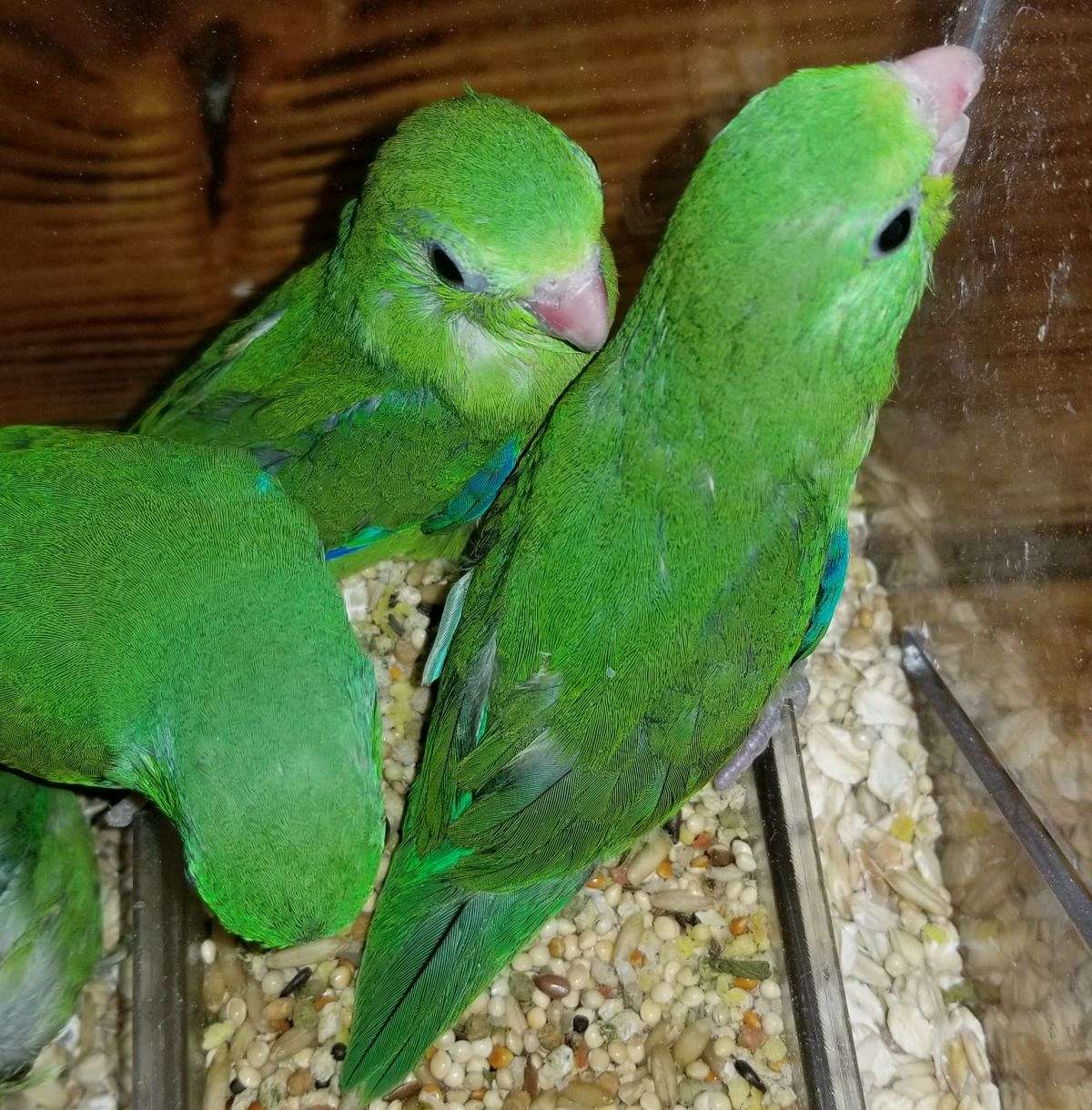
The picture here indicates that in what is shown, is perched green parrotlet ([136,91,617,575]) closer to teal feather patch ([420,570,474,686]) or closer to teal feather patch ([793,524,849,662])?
teal feather patch ([420,570,474,686])

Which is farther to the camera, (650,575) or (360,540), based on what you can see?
(360,540)

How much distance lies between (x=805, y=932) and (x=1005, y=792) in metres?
0.53

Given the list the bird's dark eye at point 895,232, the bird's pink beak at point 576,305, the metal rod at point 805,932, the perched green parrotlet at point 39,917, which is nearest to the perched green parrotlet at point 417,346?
the bird's pink beak at point 576,305

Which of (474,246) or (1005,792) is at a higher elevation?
(474,246)

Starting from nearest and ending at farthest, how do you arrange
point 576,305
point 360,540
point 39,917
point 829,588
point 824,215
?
point 824,215 → point 576,305 → point 829,588 → point 39,917 → point 360,540

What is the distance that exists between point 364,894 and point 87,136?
→ 162 centimetres

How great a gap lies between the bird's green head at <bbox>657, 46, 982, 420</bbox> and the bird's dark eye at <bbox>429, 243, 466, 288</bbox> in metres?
0.43

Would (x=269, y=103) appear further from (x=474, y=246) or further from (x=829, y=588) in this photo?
(x=829, y=588)

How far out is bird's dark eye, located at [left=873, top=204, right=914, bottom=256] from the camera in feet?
5.14

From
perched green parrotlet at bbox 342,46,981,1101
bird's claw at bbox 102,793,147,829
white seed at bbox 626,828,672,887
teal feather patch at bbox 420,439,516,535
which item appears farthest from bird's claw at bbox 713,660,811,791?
bird's claw at bbox 102,793,147,829

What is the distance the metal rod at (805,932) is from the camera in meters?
2.14

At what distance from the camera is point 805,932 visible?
2273mm

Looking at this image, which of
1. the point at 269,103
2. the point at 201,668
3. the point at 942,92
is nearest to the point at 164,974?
the point at 201,668

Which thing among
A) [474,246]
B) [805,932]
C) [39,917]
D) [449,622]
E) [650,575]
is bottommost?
[805,932]
